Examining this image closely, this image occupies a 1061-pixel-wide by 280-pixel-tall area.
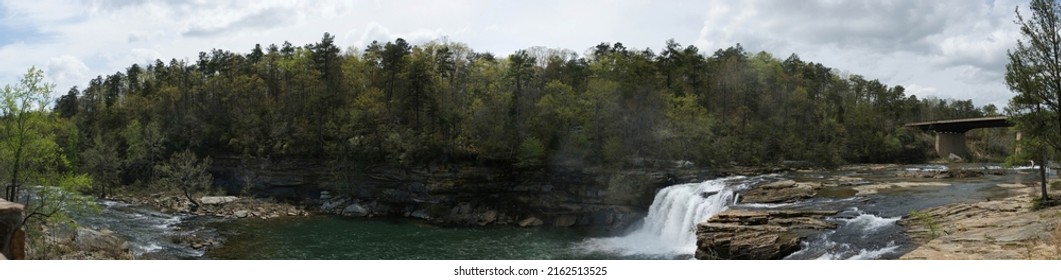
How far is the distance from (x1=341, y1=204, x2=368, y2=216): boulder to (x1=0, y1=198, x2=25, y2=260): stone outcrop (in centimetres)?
2759

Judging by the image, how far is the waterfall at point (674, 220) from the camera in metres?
25.7

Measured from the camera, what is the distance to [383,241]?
101ft

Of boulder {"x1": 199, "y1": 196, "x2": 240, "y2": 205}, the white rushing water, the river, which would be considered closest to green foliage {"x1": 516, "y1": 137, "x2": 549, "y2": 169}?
the river

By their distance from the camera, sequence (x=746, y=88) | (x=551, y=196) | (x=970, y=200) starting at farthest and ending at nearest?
(x=746, y=88) < (x=551, y=196) < (x=970, y=200)

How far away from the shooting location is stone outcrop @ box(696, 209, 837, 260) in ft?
59.9

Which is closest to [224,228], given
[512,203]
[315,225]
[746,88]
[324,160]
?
[315,225]

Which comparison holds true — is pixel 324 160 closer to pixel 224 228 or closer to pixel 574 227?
pixel 224 228

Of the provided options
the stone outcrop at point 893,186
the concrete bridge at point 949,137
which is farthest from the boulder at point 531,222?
the concrete bridge at point 949,137

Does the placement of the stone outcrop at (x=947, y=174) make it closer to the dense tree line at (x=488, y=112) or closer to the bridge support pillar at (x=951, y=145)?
the dense tree line at (x=488, y=112)

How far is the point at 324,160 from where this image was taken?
145 ft

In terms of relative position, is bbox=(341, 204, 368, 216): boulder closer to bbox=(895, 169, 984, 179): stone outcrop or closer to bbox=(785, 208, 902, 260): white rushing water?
bbox=(785, 208, 902, 260): white rushing water

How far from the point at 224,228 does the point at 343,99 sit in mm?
16723

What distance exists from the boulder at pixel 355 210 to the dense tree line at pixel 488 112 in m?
3.20

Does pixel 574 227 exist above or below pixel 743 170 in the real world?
below
